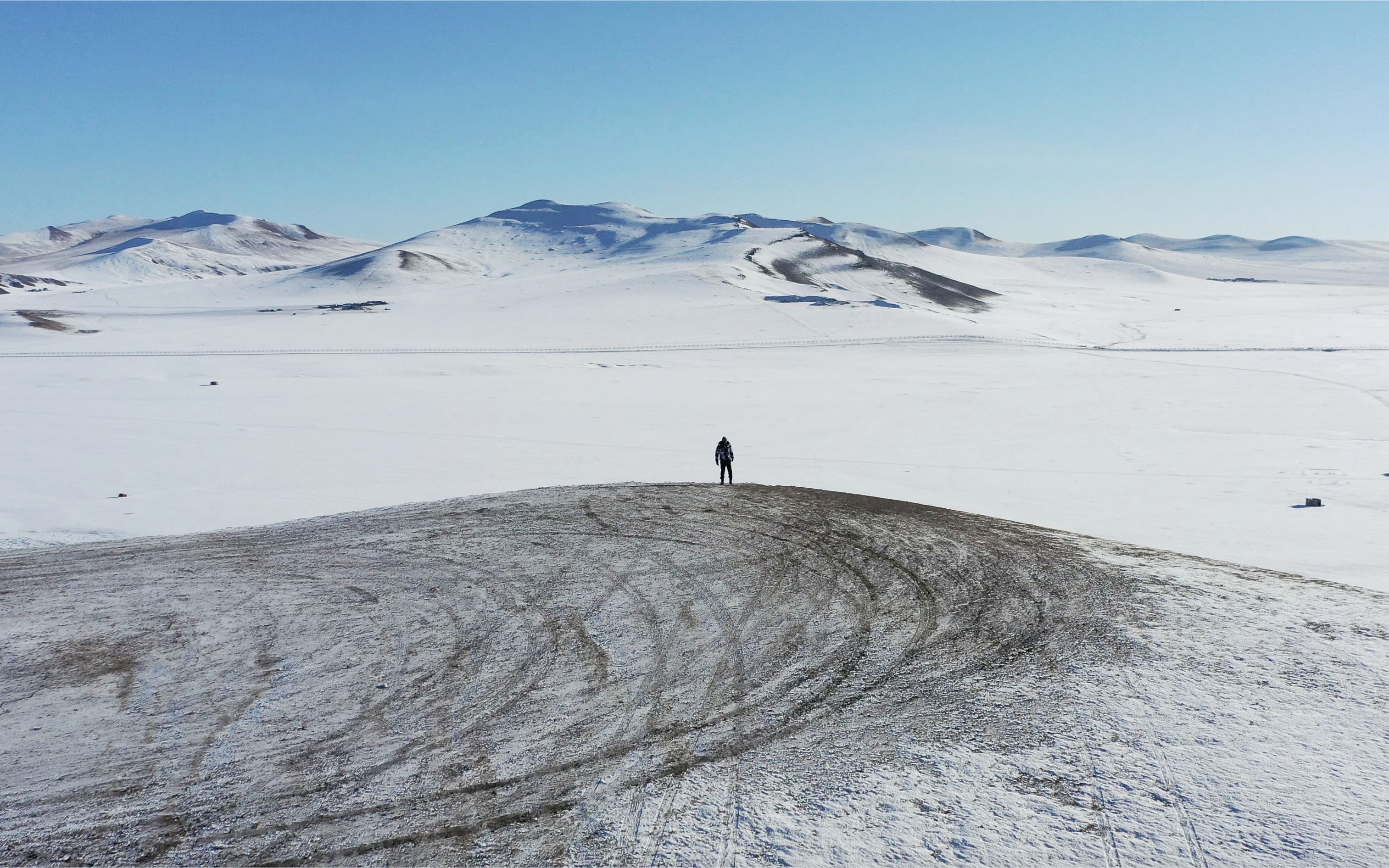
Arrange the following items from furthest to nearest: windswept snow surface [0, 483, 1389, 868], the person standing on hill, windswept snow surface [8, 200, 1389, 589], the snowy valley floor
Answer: the person standing on hill → windswept snow surface [8, 200, 1389, 589] → the snowy valley floor → windswept snow surface [0, 483, 1389, 868]

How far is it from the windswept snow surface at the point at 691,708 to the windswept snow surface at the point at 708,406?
510 cm

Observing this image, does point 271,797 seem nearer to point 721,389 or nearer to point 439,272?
point 721,389

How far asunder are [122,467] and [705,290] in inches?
2835

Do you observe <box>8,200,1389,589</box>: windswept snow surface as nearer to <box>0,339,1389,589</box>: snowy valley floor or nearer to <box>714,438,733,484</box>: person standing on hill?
<box>0,339,1389,589</box>: snowy valley floor

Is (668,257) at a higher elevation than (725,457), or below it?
higher

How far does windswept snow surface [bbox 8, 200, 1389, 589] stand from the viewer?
21.4 meters

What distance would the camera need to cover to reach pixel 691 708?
32.2ft

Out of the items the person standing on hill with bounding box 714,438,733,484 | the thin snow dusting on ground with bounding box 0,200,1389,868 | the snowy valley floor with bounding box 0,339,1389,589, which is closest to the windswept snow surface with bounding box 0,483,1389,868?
the thin snow dusting on ground with bounding box 0,200,1389,868

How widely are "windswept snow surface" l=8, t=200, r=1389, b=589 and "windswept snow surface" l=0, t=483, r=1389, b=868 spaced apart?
510 centimetres

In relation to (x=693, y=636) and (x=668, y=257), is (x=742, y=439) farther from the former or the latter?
(x=668, y=257)

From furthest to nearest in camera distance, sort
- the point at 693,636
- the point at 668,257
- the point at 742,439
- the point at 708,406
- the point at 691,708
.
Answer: the point at 668,257 → the point at 708,406 → the point at 742,439 → the point at 693,636 → the point at 691,708

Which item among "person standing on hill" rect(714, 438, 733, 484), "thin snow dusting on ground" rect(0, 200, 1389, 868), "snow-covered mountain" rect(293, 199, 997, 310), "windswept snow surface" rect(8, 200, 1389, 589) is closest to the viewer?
"thin snow dusting on ground" rect(0, 200, 1389, 868)

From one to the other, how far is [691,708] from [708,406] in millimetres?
29475

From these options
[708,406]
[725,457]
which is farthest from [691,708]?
[708,406]
